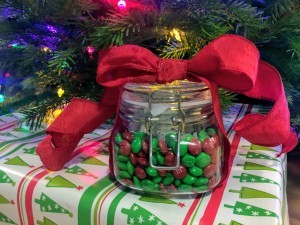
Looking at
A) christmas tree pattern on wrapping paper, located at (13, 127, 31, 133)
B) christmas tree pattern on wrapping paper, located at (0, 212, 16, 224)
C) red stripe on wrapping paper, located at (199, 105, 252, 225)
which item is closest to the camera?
red stripe on wrapping paper, located at (199, 105, 252, 225)

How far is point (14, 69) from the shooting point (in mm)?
587

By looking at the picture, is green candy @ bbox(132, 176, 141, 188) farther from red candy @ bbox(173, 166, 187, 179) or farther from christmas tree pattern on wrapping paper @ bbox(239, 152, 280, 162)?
christmas tree pattern on wrapping paper @ bbox(239, 152, 280, 162)

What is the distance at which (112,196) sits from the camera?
38 centimetres

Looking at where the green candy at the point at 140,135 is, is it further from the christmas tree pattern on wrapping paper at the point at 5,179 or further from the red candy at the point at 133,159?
the christmas tree pattern on wrapping paper at the point at 5,179

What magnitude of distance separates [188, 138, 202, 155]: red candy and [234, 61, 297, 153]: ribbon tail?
0.07m

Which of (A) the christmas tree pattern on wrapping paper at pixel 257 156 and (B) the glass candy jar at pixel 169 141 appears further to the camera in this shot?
(A) the christmas tree pattern on wrapping paper at pixel 257 156

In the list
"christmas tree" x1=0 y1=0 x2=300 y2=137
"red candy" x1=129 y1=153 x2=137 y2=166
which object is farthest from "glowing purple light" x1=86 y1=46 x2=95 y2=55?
"red candy" x1=129 y1=153 x2=137 y2=166

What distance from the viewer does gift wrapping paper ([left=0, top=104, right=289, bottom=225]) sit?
0.35 m

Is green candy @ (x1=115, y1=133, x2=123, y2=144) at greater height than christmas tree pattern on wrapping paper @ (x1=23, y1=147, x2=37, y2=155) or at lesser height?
greater

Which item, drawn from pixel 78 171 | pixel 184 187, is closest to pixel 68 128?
pixel 78 171

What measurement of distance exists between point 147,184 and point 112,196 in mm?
42

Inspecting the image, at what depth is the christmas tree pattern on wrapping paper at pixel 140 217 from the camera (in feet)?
1.13

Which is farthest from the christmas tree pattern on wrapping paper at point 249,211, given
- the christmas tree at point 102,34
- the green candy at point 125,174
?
the christmas tree at point 102,34

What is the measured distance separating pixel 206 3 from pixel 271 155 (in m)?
0.21
